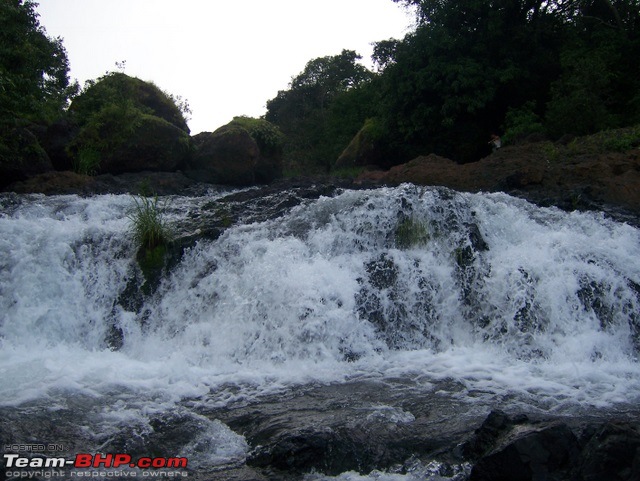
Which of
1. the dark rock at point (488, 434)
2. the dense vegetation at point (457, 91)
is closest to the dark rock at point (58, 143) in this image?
the dense vegetation at point (457, 91)

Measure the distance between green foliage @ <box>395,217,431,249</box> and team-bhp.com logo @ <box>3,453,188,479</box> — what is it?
18.2 feet

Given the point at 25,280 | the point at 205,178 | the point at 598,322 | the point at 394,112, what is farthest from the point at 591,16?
the point at 25,280

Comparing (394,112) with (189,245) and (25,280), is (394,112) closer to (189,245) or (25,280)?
A: (189,245)

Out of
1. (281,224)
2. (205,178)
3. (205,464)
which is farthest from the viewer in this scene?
(205,178)

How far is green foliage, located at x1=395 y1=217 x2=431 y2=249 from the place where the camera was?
9.18 m

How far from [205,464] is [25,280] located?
17.4 ft

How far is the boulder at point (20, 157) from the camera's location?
12438 mm

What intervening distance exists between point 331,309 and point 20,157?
870 cm

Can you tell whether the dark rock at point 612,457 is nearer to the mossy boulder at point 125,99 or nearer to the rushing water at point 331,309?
the rushing water at point 331,309

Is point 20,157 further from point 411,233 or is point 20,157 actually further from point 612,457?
point 612,457

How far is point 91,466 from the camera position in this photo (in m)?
4.35

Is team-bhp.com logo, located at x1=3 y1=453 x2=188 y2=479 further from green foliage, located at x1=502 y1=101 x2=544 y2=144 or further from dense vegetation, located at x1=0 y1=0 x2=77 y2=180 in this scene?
green foliage, located at x1=502 y1=101 x2=544 y2=144

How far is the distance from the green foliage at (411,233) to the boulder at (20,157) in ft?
27.6

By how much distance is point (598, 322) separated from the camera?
770 cm
